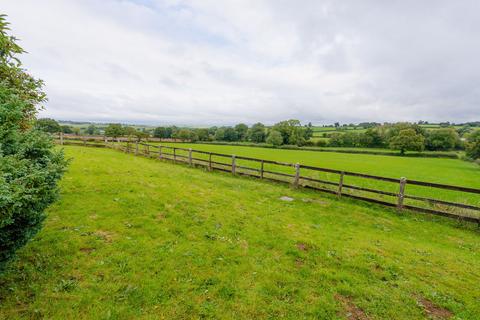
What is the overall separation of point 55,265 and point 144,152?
17.8 meters

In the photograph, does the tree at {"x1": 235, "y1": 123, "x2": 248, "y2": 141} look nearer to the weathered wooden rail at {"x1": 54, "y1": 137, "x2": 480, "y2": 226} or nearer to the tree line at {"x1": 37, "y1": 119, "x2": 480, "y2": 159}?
the tree line at {"x1": 37, "y1": 119, "x2": 480, "y2": 159}

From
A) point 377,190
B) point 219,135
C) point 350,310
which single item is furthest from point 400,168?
point 219,135

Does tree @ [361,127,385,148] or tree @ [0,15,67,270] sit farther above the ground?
tree @ [361,127,385,148]

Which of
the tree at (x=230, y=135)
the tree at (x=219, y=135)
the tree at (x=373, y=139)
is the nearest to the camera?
the tree at (x=373, y=139)

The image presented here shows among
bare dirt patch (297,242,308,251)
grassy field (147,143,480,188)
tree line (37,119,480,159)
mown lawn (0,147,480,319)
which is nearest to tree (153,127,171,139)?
tree line (37,119,480,159)

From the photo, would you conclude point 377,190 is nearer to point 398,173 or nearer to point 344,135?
point 398,173

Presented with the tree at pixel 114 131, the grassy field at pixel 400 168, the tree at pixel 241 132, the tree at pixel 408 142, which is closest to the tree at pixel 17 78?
the grassy field at pixel 400 168

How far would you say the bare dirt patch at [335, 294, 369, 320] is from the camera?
3.38 m

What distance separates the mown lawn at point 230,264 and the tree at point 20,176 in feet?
3.43

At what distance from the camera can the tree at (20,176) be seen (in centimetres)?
235

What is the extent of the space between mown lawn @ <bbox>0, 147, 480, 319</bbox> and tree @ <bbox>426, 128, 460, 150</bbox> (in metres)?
74.7

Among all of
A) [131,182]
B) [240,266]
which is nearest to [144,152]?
[131,182]

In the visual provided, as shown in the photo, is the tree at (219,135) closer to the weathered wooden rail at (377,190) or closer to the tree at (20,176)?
the weathered wooden rail at (377,190)

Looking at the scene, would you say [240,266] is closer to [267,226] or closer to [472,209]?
[267,226]
